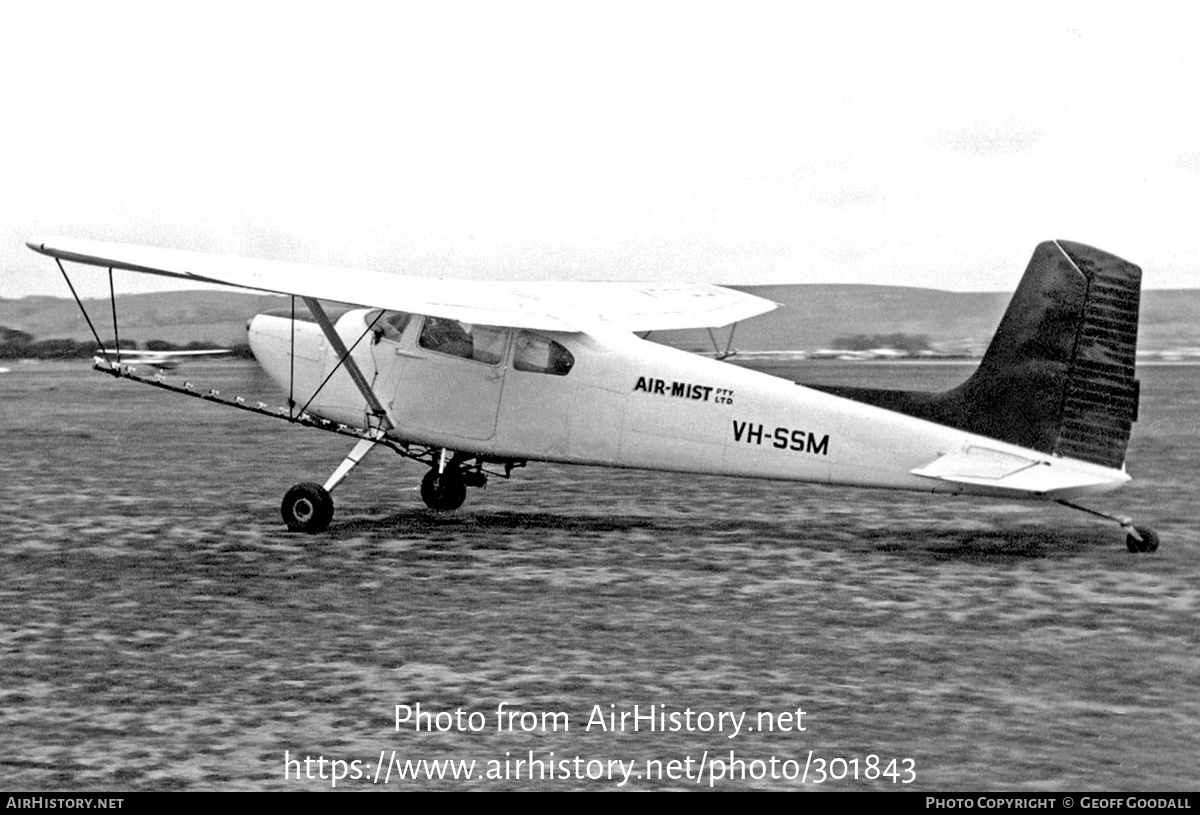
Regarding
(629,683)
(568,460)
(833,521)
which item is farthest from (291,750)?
(833,521)

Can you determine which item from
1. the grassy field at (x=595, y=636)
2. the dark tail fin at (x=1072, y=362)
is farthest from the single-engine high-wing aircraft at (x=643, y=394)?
the grassy field at (x=595, y=636)

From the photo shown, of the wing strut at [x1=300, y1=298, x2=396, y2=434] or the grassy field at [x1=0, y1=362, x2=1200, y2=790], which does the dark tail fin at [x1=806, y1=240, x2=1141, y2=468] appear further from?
the wing strut at [x1=300, y1=298, x2=396, y2=434]

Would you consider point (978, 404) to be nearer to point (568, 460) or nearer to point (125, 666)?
point (568, 460)

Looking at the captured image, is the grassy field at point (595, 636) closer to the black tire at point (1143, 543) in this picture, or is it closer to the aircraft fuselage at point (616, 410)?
the black tire at point (1143, 543)

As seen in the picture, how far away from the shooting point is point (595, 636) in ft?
31.6

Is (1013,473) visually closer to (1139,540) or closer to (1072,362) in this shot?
(1072,362)

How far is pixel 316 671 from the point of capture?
8719mm

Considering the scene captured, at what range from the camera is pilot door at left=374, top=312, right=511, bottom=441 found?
14.0m

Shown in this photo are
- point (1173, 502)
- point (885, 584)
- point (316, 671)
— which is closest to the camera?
point (316, 671)

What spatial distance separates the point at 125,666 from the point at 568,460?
18.5ft

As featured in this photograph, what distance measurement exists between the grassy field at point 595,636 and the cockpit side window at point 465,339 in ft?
5.12

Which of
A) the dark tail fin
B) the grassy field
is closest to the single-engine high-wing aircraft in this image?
the dark tail fin

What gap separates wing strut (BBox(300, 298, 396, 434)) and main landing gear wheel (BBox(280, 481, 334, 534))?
0.86 m

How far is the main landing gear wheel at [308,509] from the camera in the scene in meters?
13.7
